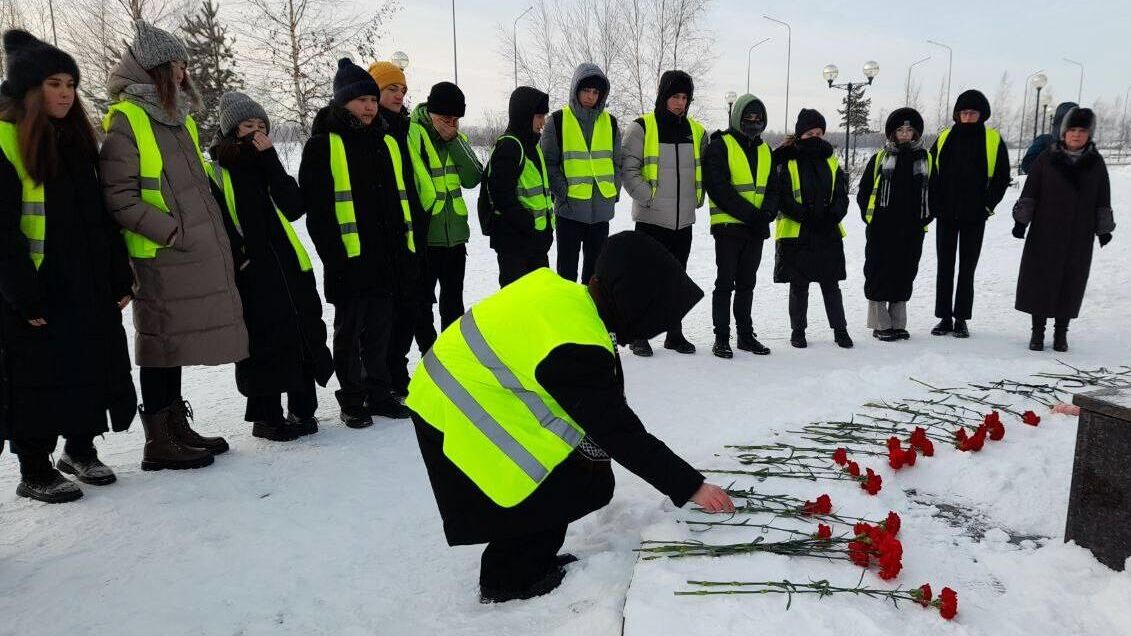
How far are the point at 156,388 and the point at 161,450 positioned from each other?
0.30 m

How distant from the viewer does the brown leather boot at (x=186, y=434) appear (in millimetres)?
3629

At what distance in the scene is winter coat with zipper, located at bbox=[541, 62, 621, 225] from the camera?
535 centimetres

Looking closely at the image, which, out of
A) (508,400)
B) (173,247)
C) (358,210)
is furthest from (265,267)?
(508,400)

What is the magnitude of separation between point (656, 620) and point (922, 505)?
1363mm

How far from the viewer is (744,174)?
5.48 meters

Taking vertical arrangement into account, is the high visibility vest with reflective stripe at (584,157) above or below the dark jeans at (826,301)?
above

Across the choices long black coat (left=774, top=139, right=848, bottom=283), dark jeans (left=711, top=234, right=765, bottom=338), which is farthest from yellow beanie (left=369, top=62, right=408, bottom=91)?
long black coat (left=774, top=139, right=848, bottom=283)

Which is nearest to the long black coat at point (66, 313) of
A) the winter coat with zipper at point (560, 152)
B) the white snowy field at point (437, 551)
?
the white snowy field at point (437, 551)

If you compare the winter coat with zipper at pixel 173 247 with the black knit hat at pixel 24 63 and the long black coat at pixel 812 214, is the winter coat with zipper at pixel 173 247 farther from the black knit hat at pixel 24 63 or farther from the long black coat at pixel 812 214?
the long black coat at pixel 812 214

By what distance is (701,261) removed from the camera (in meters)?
10.5

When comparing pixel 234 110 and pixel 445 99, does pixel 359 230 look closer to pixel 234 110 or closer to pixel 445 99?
pixel 234 110

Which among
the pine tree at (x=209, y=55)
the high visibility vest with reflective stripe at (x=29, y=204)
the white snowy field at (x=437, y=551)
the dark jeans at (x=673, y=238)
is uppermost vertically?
the pine tree at (x=209, y=55)

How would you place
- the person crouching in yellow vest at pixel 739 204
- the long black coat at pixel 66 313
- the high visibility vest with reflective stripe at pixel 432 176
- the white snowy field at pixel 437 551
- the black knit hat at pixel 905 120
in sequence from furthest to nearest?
the black knit hat at pixel 905 120 → the person crouching in yellow vest at pixel 739 204 → the high visibility vest with reflective stripe at pixel 432 176 → the long black coat at pixel 66 313 → the white snowy field at pixel 437 551

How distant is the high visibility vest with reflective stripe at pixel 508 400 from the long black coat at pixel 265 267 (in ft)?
6.23
